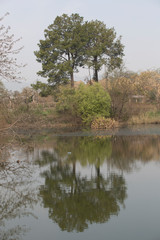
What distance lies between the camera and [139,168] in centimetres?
1230

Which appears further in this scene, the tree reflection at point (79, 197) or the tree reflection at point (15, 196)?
the tree reflection at point (79, 197)

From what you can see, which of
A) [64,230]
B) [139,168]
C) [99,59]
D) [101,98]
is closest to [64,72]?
[99,59]

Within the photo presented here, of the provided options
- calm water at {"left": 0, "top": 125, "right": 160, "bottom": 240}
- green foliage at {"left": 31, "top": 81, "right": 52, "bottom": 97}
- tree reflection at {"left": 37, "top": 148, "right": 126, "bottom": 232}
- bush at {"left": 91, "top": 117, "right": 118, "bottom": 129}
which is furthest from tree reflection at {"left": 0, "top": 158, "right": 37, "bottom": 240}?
green foliage at {"left": 31, "top": 81, "right": 52, "bottom": 97}

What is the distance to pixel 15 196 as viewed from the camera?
9273mm

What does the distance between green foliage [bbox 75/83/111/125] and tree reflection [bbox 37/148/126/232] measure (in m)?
21.2

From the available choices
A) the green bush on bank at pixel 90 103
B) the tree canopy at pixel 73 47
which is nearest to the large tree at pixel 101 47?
the tree canopy at pixel 73 47

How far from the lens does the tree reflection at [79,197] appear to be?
23.3 ft

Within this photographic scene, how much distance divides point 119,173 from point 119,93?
23.8 metres

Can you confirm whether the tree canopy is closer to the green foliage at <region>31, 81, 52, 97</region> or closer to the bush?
the green foliage at <region>31, 81, 52, 97</region>

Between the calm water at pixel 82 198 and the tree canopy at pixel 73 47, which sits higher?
the tree canopy at pixel 73 47

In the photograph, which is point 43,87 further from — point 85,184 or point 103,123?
point 85,184

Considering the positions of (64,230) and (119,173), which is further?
(119,173)

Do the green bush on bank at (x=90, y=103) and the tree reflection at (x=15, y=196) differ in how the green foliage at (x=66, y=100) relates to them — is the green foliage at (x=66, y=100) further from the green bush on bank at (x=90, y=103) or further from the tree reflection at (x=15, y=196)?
the tree reflection at (x=15, y=196)

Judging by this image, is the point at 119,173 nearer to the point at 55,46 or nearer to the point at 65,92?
the point at 65,92
